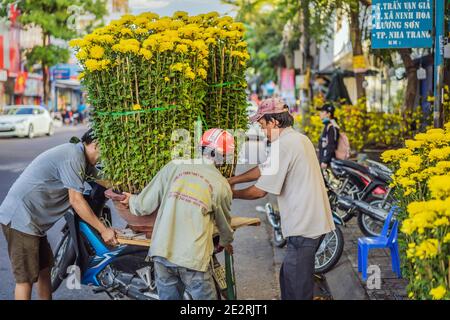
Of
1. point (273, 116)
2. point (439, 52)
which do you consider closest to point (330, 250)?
point (439, 52)

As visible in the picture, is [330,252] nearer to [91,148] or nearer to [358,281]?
[358,281]

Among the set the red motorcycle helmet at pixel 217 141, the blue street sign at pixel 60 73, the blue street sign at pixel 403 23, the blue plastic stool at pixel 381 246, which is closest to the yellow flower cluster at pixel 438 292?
the red motorcycle helmet at pixel 217 141

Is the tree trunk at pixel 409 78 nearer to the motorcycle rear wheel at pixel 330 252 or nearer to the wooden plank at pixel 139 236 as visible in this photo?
the motorcycle rear wheel at pixel 330 252

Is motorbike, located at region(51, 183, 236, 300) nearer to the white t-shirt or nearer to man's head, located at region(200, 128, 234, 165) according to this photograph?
the white t-shirt

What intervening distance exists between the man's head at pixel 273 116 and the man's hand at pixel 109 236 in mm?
1320

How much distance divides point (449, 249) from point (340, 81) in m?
15.8

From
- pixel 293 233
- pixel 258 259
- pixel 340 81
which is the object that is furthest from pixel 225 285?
pixel 340 81

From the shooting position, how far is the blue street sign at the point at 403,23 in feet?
24.0

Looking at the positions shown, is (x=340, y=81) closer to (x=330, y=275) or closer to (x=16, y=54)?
(x=330, y=275)

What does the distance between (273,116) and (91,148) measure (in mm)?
1408

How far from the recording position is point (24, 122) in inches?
1088

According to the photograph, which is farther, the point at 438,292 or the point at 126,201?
the point at 126,201

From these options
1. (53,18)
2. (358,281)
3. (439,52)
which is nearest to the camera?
(358,281)

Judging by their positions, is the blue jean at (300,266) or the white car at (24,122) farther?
the white car at (24,122)
